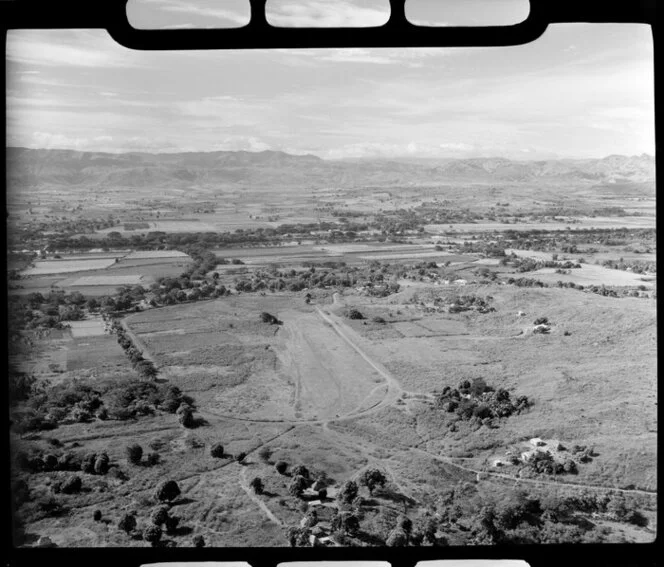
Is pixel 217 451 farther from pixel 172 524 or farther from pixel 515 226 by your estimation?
pixel 515 226

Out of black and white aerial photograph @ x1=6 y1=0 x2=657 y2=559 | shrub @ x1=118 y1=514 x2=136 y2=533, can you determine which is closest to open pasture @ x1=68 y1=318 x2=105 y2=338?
black and white aerial photograph @ x1=6 y1=0 x2=657 y2=559

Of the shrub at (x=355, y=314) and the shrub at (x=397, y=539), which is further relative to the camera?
the shrub at (x=355, y=314)

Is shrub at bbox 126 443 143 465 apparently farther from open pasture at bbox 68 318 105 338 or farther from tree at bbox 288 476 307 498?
tree at bbox 288 476 307 498

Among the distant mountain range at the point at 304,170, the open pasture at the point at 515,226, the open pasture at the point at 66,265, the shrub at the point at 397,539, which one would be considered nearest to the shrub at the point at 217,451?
the shrub at the point at 397,539

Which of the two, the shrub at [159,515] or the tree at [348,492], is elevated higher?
the tree at [348,492]

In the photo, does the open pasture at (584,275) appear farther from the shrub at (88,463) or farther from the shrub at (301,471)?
the shrub at (88,463)

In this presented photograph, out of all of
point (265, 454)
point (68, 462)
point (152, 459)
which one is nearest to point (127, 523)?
point (152, 459)
